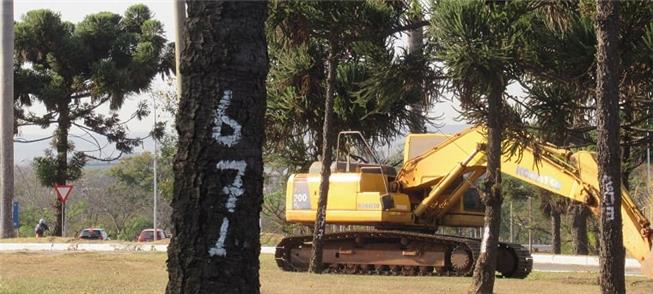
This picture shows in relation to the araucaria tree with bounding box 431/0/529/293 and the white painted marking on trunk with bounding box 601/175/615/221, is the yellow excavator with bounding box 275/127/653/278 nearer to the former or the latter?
the araucaria tree with bounding box 431/0/529/293

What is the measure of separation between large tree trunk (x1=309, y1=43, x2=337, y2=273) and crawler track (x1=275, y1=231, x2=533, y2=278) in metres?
1.11

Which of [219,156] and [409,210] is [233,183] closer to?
[219,156]

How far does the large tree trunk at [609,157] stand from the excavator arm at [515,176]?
407 centimetres

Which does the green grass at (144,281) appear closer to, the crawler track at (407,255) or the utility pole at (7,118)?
the crawler track at (407,255)

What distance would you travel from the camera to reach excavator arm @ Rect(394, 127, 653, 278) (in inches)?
629

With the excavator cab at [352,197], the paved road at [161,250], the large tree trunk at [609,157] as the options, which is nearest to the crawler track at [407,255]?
the excavator cab at [352,197]

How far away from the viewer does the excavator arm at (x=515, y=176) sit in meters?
16.0

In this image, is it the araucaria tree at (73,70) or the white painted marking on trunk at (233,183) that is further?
the araucaria tree at (73,70)

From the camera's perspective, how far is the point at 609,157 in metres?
10.5

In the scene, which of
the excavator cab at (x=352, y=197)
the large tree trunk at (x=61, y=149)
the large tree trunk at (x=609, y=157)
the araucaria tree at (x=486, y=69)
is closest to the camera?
the large tree trunk at (x=609, y=157)

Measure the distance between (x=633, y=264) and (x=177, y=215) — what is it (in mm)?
22798

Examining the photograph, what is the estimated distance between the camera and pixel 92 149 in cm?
3497

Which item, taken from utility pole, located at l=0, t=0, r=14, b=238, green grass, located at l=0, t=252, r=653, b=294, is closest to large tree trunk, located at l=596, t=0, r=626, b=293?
green grass, located at l=0, t=252, r=653, b=294

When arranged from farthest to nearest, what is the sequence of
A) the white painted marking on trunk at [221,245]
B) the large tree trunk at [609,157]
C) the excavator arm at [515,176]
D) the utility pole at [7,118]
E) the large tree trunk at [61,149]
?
the large tree trunk at [61,149] → the utility pole at [7,118] → the excavator arm at [515,176] → the large tree trunk at [609,157] → the white painted marking on trunk at [221,245]
